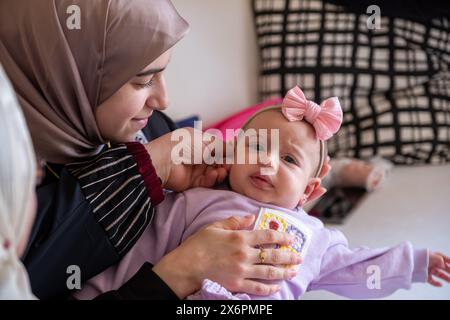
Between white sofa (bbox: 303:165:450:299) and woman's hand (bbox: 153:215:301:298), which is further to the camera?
white sofa (bbox: 303:165:450:299)

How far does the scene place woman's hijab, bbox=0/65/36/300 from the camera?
0.49m

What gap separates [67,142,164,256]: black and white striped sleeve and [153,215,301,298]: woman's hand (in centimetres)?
10

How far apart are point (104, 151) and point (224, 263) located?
30 cm

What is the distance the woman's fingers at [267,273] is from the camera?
3.08 feet

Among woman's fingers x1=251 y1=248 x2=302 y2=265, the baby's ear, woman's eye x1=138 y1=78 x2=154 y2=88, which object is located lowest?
woman's fingers x1=251 y1=248 x2=302 y2=265

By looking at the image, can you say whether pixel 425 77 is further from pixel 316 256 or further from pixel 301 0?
pixel 316 256

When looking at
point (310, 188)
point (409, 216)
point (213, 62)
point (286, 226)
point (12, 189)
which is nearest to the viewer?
point (12, 189)

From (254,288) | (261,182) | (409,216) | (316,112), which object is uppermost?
(316,112)

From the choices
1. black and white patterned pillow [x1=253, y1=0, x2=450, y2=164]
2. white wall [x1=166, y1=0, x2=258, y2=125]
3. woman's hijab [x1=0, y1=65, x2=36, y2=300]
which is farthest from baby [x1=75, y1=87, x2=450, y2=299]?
black and white patterned pillow [x1=253, y1=0, x2=450, y2=164]

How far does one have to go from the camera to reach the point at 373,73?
2.04 metres

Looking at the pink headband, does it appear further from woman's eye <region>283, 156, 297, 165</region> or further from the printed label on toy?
the printed label on toy

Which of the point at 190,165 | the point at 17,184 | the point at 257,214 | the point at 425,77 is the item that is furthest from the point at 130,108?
the point at 425,77

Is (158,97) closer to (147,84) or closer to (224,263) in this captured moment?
(147,84)

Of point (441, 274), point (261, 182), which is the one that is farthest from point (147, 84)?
point (441, 274)
